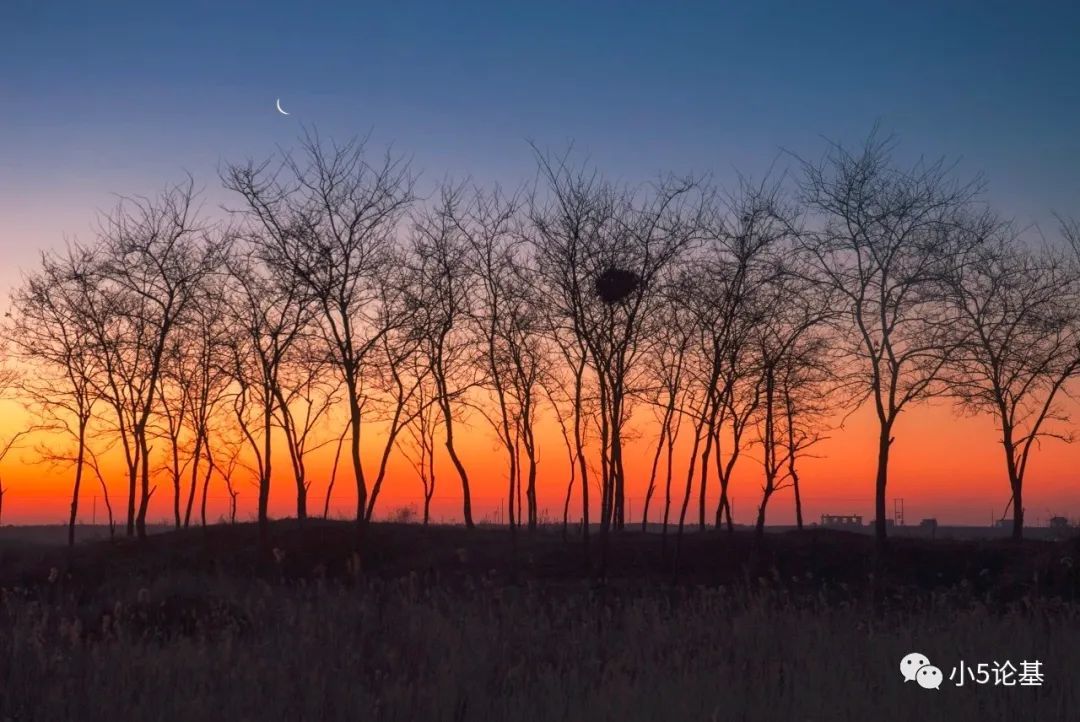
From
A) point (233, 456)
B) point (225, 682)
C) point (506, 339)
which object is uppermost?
point (506, 339)

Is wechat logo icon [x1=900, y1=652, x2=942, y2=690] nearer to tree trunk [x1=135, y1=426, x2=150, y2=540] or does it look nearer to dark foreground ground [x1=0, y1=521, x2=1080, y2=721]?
dark foreground ground [x1=0, y1=521, x2=1080, y2=721]

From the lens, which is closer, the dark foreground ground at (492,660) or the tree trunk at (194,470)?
the dark foreground ground at (492,660)

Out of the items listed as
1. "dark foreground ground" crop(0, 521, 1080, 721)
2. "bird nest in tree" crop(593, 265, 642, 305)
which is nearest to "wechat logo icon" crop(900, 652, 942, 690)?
"dark foreground ground" crop(0, 521, 1080, 721)

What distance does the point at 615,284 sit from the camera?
2534 cm

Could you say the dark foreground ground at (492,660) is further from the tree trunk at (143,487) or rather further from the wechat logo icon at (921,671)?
the tree trunk at (143,487)

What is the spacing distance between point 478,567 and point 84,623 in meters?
18.4

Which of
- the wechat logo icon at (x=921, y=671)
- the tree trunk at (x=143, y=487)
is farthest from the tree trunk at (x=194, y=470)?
the wechat logo icon at (x=921, y=671)

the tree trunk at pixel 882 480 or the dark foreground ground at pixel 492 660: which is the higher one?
the tree trunk at pixel 882 480

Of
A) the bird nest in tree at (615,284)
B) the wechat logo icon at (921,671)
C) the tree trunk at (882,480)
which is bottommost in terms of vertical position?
the wechat logo icon at (921,671)

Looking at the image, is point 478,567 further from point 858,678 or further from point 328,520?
point 858,678

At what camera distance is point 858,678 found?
931 cm

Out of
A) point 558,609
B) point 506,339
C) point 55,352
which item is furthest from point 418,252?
point 558,609

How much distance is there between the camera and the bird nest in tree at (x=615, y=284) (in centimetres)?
2527

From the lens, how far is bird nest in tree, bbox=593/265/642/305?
25.3 m
